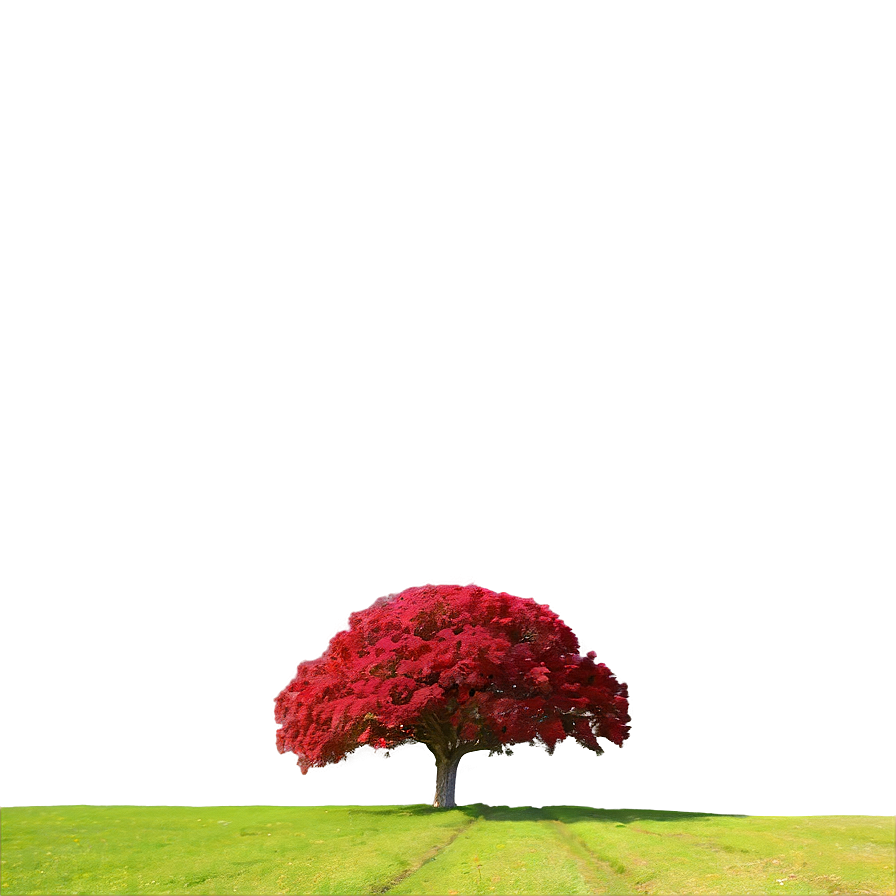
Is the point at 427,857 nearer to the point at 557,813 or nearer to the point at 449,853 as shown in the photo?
the point at 449,853

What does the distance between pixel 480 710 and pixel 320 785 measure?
2.89 m

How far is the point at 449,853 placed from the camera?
7.38 meters

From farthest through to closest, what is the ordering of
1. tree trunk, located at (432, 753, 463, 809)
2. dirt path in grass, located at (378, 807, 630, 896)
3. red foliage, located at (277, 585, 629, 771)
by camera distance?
1. tree trunk, located at (432, 753, 463, 809)
2. red foliage, located at (277, 585, 629, 771)
3. dirt path in grass, located at (378, 807, 630, 896)

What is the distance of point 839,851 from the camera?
6.99 m

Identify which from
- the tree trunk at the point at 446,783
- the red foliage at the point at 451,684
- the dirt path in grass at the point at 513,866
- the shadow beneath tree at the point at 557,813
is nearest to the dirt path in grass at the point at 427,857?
the dirt path in grass at the point at 513,866

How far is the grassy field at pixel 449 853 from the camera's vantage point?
6570 millimetres

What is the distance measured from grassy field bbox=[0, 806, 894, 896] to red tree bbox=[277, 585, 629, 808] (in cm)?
91

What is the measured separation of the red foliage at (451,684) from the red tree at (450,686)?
0.04ft

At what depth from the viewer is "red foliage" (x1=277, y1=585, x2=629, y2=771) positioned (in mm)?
8766

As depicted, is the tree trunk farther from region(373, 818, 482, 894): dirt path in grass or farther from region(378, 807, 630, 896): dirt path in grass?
region(378, 807, 630, 896): dirt path in grass

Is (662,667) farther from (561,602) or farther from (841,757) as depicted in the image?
(841,757)

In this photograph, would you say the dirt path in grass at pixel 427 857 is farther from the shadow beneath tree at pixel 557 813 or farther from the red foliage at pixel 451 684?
the red foliage at pixel 451 684

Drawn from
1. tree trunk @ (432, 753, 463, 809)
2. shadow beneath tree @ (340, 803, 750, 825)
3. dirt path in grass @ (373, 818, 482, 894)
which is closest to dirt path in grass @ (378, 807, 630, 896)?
dirt path in grass @ (373, 818, 482, 894)

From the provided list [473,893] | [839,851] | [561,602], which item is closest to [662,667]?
[561,602]
